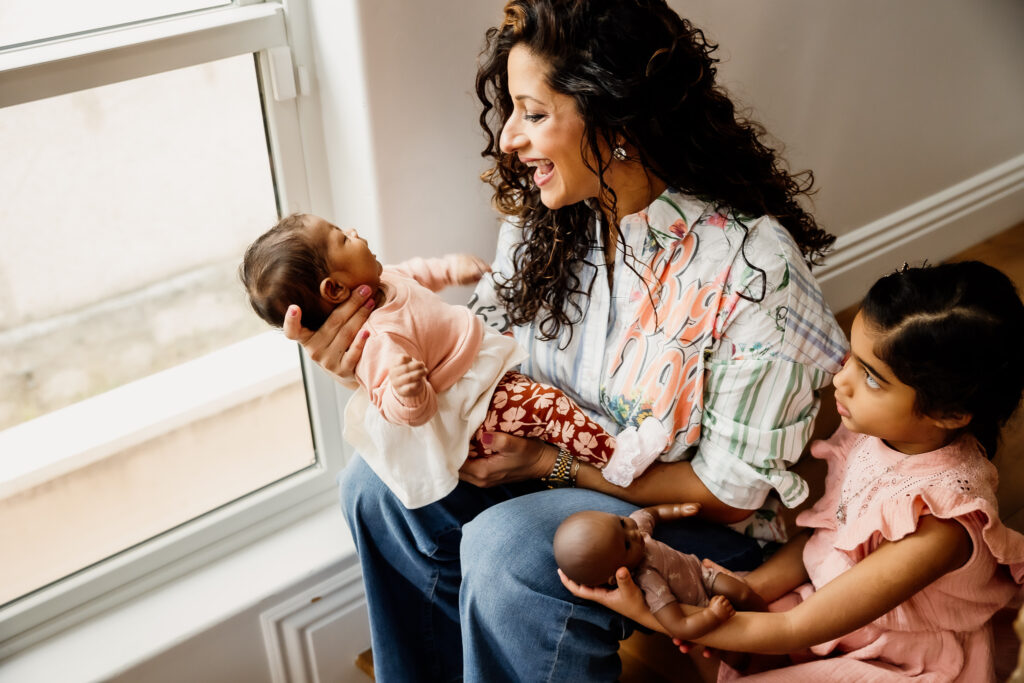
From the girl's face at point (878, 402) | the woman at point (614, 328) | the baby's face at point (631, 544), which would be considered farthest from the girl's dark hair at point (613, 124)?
the baby's face at point (631, 544)

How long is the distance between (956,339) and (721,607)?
469 millimetres

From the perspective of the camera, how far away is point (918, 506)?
1265 mm

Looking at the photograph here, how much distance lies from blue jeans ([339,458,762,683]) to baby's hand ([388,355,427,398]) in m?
0.26

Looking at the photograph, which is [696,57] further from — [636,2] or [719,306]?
[719,306]

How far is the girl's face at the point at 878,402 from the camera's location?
126 cm

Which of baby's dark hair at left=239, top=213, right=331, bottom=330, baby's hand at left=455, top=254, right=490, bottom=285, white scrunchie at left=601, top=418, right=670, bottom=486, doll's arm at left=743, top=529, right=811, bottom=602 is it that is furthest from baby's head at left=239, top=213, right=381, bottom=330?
doll's arm at left=743, top=529, right=811, bottom=602

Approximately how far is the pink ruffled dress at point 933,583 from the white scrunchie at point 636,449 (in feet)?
0.96

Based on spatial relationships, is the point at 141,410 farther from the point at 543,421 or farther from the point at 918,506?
the point at 918,506

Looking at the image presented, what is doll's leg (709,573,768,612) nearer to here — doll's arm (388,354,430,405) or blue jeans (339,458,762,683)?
blue jeans (339,458,762,683)

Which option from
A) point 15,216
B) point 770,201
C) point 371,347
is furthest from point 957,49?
point 15,216

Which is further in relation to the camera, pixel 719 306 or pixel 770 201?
pixel 770 201

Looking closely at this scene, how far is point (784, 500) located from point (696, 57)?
0.67 m

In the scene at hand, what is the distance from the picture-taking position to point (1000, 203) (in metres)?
2.84

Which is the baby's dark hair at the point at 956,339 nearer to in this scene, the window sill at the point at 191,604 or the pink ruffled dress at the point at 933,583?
the pink ruffled dress at the point at 933,583
